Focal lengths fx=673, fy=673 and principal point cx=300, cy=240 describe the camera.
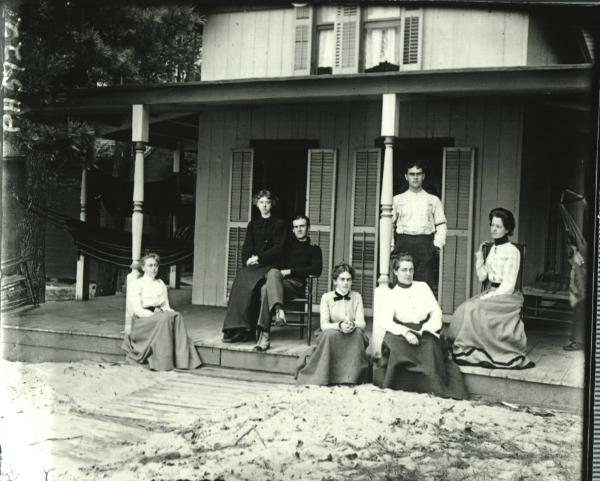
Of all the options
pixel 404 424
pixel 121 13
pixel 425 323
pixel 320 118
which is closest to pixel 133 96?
pixel 121 13

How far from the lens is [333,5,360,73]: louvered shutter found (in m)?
8.59

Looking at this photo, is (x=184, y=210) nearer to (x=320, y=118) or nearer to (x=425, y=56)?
(x=320, y=118)

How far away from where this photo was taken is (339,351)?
5.98 meters

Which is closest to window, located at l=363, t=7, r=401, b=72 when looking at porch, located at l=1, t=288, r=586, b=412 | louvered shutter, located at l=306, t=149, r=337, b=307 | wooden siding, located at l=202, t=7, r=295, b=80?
wooden siding, located at l=202, t=7, r=295, b=80

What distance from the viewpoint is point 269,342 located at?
21.8ft

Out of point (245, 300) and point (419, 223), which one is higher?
point (419, 223)

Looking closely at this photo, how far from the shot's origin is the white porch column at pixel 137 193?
23.8ft

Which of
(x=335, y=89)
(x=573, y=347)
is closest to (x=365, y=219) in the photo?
(x=335, y=89)

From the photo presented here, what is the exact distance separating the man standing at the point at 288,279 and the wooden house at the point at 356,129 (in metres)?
1.15

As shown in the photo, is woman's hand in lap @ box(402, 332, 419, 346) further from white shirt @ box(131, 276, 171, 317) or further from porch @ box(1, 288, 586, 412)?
white shirt @ box(131, 276, 171, 317)

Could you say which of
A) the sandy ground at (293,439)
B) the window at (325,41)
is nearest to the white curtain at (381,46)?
the window at (325,41)

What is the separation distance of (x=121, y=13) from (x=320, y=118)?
9.05 feet

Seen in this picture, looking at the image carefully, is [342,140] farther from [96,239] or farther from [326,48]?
[96,239]

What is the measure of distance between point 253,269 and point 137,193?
5.28ft
